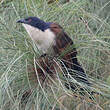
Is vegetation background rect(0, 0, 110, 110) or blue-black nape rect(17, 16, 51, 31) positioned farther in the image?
blue-black nape rect(17, 16, 51, 31)

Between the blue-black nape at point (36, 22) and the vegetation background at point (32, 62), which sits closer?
the vegetation background at point (32, 62)

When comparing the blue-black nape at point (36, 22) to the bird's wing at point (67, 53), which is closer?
the bird's wing at point (67, 53)

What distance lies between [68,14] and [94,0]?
1.41ft

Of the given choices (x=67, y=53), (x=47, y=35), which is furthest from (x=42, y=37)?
(x=67, y=53)

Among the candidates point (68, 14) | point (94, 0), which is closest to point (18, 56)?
point (68, 14)

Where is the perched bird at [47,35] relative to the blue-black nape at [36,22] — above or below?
below

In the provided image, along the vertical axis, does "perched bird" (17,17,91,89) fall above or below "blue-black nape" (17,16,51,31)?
below

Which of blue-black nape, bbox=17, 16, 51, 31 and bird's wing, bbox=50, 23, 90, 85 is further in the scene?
blue-black nape, bbox=17, 16, 51, 31

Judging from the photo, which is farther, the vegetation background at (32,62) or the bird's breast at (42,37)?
the bird's breast at (42,37)

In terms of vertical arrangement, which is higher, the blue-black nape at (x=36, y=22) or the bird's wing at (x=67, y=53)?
the blue-black nape at (x=36, y=22)

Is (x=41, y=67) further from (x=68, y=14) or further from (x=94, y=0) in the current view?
(x=94, y=0)

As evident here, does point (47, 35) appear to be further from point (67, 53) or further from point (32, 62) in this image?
point (32, 62)

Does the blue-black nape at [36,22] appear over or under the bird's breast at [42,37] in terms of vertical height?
over

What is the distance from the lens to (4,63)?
5.39 feet
